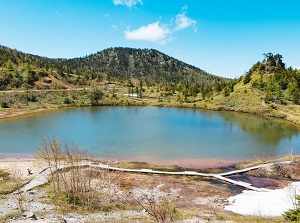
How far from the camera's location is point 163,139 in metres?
46.0

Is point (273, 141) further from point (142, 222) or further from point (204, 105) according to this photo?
point (204, 105)

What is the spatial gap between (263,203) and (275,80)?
89.4 meters

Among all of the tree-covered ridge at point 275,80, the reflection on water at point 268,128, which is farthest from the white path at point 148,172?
the tree-covered ridge at point 275,80

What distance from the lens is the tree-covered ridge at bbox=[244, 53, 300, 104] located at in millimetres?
87000

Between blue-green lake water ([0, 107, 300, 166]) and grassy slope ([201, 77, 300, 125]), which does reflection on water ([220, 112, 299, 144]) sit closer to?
blue-green lake water ([0, 107, 300, 166])

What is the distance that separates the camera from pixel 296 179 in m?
27.2

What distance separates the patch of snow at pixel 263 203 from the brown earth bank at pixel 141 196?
3.33 feet

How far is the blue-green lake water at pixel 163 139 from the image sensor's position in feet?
121

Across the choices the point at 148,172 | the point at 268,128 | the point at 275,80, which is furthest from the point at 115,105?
the point at 148,172

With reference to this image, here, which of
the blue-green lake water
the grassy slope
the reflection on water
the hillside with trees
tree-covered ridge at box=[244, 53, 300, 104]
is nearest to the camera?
the blue-green lake water

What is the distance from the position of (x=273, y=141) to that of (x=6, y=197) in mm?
43426

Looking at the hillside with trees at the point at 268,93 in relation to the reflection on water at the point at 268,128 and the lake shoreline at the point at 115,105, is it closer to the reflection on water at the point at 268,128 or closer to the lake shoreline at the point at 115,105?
the lake shoreline at the point at 115,105

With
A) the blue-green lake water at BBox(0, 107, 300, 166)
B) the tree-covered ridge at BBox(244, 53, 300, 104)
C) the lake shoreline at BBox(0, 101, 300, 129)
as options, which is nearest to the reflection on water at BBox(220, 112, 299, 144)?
the blue-green lake water at BBox(0, 107, 300, 166)

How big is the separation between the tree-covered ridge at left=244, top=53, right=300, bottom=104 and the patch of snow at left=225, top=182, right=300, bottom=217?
232 feet
